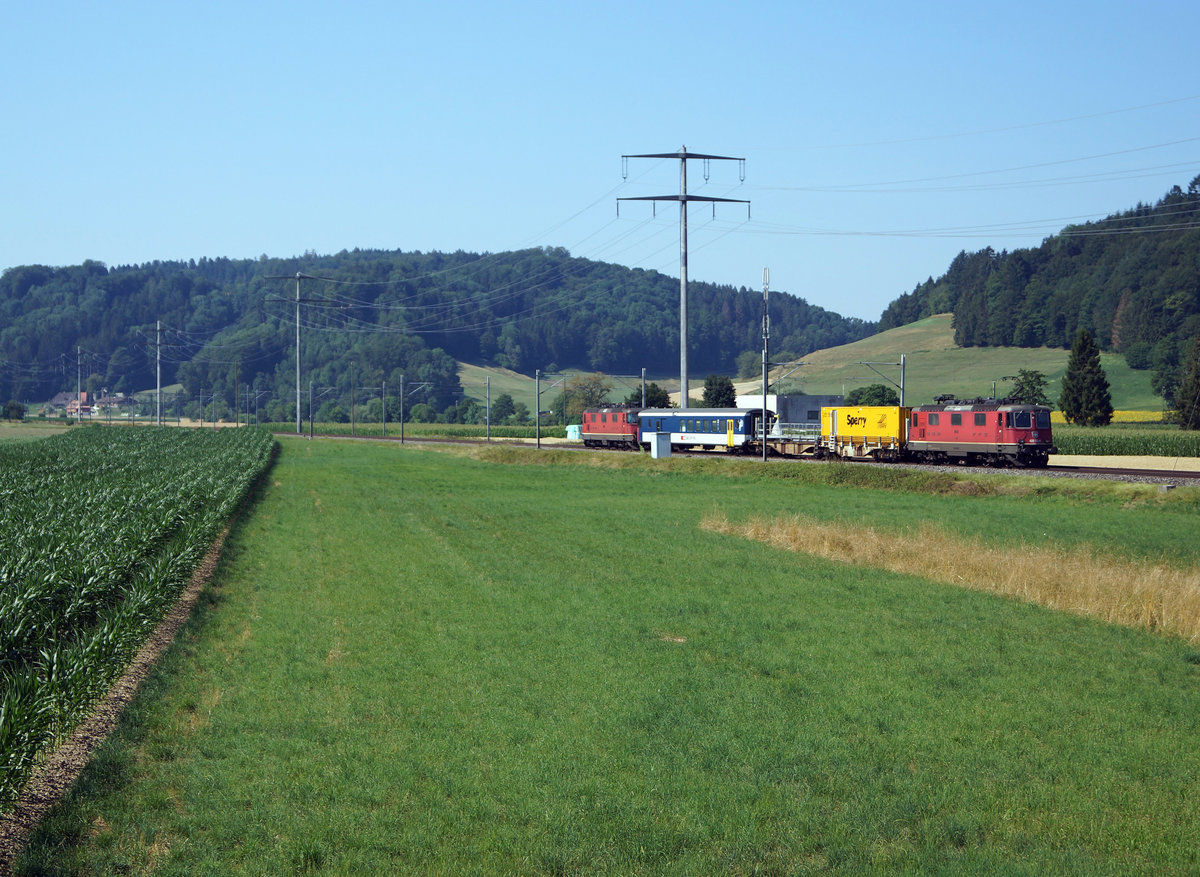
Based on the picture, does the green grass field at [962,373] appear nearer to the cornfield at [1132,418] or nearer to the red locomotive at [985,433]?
the cornfield at [1132,418]

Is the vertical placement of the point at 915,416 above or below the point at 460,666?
above

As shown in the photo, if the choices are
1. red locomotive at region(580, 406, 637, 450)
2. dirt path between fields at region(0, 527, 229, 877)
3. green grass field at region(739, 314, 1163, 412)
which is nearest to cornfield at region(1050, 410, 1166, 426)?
green grass field at region(739, 314, 1163, 412)

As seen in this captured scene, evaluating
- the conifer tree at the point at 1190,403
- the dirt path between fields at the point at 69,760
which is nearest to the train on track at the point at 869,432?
the conifer tree at the point at 1190,403

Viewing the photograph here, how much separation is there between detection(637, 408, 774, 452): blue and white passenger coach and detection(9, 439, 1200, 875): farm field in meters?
44.8

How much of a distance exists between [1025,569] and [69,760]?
759 inches

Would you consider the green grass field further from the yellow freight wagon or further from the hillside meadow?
the yellow freight wagon

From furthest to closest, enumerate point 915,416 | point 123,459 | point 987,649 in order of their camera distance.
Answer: point 915,416
point 123,459
point 987,649

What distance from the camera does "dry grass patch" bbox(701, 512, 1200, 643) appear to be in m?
18.9

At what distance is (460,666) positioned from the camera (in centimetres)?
1473

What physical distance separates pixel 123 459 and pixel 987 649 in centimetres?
4576

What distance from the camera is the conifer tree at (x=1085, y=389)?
104 m

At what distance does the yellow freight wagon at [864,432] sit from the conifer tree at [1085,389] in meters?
51.5

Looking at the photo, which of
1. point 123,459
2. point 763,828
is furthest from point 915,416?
point 763,828

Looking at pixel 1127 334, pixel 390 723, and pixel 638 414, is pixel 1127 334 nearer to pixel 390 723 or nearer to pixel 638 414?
pixel 638 414
